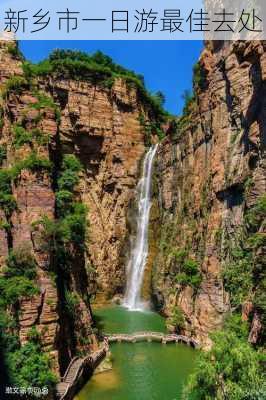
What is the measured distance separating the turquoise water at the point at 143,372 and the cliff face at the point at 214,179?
7.12 feet

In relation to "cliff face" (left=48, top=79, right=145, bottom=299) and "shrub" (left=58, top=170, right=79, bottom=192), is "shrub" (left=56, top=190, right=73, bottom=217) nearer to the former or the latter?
"shrub" (left=58, top=170, right=79, bottom=192)

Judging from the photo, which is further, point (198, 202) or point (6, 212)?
point (198, 202)

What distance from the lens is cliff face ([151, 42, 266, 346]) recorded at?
931 inches

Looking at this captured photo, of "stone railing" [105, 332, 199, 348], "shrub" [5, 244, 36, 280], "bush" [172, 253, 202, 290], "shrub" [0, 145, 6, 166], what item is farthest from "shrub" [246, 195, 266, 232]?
"shrub" [0, 145, 6, 166]

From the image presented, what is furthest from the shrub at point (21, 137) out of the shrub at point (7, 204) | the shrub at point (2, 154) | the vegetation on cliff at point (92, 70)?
the vegetation on cliff at point (92, 70)

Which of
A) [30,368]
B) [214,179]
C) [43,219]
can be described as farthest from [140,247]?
[30,368]

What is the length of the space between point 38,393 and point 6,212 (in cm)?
778

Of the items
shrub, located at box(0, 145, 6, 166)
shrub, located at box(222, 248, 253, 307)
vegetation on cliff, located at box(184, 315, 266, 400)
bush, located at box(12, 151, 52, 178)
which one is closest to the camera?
vegetation on cliff, located at box(184, 315, 266, 400)

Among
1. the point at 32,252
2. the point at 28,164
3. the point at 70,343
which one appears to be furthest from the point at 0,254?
the point at 70,343

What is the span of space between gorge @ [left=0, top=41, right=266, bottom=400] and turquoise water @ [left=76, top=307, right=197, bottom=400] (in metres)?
0.11

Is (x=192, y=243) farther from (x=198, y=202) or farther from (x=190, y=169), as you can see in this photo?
(x=190, y=169)

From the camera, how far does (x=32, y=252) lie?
758 inches

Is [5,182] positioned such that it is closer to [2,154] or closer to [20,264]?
[2,154]

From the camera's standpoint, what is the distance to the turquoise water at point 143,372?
18766 mm
